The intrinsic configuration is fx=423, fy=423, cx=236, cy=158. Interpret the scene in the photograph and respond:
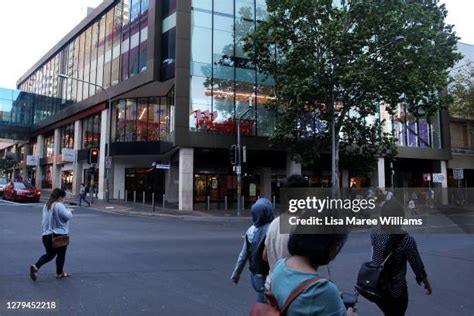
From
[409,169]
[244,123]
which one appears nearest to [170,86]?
[244,123]

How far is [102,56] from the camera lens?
1540 inches

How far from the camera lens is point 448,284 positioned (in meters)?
7.86

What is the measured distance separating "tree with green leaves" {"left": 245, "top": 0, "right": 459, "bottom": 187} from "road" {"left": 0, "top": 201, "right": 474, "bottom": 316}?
12.7m

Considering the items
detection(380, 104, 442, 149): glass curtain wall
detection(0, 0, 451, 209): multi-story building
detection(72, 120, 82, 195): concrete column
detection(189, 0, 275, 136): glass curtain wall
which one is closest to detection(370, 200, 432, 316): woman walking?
detection(0, 0, 451, 209): multi-story building

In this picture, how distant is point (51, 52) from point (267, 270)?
54.6 meters

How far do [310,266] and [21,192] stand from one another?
32278 millimetres

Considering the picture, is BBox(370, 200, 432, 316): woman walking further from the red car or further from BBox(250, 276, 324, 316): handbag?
the red car

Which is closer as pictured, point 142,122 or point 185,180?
point 185,180

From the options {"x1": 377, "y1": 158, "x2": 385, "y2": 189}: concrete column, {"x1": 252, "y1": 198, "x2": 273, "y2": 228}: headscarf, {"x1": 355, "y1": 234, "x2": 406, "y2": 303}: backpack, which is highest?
{"x1": 377, "y1": 158, "x2": 385, "y2": 189}: concrete column

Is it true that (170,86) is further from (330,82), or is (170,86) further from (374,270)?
(374,270)

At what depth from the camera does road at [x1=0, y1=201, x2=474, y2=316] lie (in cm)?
608

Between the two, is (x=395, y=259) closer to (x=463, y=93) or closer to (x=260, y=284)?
(x=260, y=284)

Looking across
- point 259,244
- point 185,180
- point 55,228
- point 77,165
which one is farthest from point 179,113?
point 259,244

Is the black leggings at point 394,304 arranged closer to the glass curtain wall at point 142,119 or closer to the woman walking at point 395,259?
the woman walking at point 395,259
